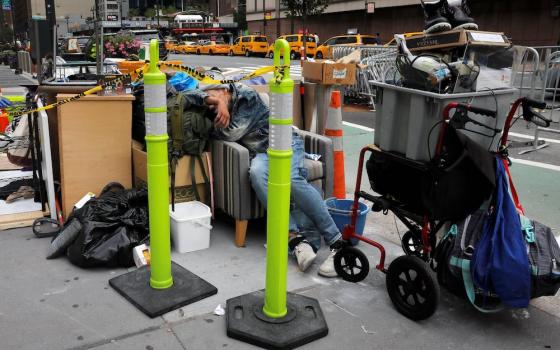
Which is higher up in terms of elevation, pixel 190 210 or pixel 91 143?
pixel 91 143

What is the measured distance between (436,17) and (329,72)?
222cm

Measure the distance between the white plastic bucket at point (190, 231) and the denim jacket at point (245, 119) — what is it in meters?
0.63

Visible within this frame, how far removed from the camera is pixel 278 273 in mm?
2814

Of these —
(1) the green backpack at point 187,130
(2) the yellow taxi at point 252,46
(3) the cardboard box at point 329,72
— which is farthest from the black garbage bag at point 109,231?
(2) the yellow taxi at point 252,46

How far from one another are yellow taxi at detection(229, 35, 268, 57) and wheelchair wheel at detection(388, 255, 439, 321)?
35.9 meters

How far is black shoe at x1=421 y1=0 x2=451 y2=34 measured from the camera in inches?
135

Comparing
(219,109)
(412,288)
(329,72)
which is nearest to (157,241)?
(219,109)

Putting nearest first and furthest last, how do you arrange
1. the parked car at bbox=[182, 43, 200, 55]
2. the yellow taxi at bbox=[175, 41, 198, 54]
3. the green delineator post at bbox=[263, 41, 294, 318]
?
the green delineator post at bbox=[263, 41, 294, 318] < the parked car at bbox=[182, 43, 200, 55] < the yellow taxi at bbox=[175, 41, 198, 54]

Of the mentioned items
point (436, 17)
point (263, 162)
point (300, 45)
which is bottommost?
point (263, 162)

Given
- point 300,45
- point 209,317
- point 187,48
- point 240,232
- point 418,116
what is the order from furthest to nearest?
point 187,48 < point 300,45 < point 240,232 < point 418,116 < point 209,317

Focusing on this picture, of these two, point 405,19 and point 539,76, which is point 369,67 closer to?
point 539,76

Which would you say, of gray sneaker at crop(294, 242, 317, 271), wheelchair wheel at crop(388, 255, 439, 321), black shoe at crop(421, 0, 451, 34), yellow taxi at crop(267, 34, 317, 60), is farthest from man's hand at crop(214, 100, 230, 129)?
yellow taxi at crop(267, 34, 317, 60)

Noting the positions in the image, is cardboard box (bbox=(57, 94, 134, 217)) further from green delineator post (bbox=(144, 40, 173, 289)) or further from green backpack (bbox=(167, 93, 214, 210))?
green delineator post (bbox=(144, 40, 173, 289))

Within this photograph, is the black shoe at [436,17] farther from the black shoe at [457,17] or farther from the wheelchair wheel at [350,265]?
the wheelchair wheel at [350,265]
